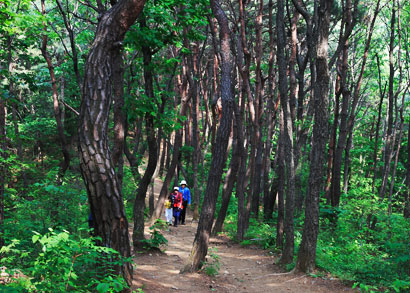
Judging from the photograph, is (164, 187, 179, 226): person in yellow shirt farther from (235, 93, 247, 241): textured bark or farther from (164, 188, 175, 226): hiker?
(235, 93, 247, 241): textured bark

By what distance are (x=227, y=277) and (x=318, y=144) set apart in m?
3.79

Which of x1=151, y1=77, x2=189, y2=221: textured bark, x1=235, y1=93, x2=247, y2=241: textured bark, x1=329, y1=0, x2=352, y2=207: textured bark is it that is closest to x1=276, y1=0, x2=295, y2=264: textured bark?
x1=235, y1=93, x2=247, y2=241: textured bark

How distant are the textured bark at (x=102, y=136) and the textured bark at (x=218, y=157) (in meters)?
2.68

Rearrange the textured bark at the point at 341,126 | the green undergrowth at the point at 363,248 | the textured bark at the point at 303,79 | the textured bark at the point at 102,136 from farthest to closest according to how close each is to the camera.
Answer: the textured bark at the point at 341,126 → the textured bark at the point at 303,79 → the green undergrowth at the point at 363,248 → the textured bark at the point at 102,136

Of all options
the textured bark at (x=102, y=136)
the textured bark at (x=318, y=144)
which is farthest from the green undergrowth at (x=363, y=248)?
the textured bark at (x=102, y=136)

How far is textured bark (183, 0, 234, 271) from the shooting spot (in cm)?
797

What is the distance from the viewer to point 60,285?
3.30 meters

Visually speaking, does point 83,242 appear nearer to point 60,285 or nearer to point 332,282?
point 60,285

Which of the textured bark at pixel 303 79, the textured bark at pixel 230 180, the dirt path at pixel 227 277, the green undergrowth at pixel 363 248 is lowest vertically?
the dirt path at pixel 227 277

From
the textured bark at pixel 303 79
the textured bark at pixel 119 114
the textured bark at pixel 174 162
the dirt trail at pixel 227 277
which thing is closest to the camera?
the dirt trail at pixel 227 277

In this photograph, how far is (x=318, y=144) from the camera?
25.7 feet

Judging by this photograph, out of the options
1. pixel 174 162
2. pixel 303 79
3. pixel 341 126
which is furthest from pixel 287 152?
pixel 303 79

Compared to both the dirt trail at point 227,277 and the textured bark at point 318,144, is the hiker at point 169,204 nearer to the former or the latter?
the dirt trail at point 227,277

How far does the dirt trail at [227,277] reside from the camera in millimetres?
7254
